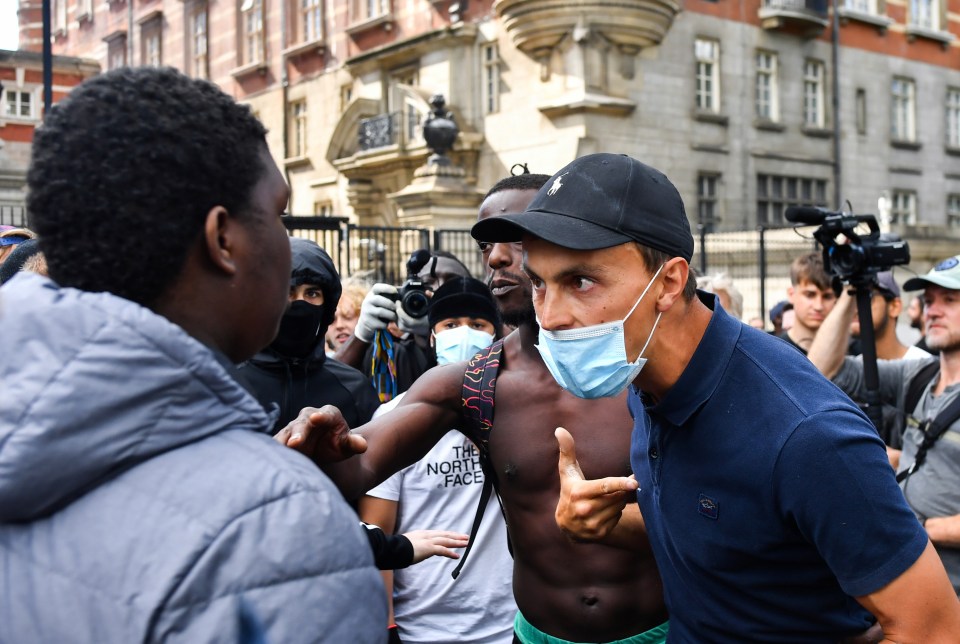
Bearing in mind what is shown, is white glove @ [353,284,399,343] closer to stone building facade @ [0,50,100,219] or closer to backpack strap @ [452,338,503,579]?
backpack strap @ [452,338,503,579]

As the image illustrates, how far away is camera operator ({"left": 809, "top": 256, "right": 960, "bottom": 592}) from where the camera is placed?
3855 mm

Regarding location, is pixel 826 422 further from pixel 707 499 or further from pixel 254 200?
pixel 254 200

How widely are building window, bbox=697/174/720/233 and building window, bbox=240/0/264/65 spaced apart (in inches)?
627

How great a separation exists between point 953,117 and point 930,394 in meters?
28.5

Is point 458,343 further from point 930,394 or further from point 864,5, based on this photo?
point 864,5

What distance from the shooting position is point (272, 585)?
115 centimetres

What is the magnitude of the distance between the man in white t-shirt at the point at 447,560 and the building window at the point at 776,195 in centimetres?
2187

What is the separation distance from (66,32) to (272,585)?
48334 mm

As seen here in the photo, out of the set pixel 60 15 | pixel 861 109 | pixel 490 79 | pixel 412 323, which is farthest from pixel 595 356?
pixel 60 15

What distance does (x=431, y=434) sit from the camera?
10.5 feet

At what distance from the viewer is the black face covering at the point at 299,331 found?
12.1 ft

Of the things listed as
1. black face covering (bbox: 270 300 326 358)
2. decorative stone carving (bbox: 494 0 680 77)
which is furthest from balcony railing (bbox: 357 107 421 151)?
black face covering (bbox: 270 300 326 358)

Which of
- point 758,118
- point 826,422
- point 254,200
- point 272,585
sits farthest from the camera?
point 758,118

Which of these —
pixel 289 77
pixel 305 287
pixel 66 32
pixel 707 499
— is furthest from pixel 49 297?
pixel 66 32
